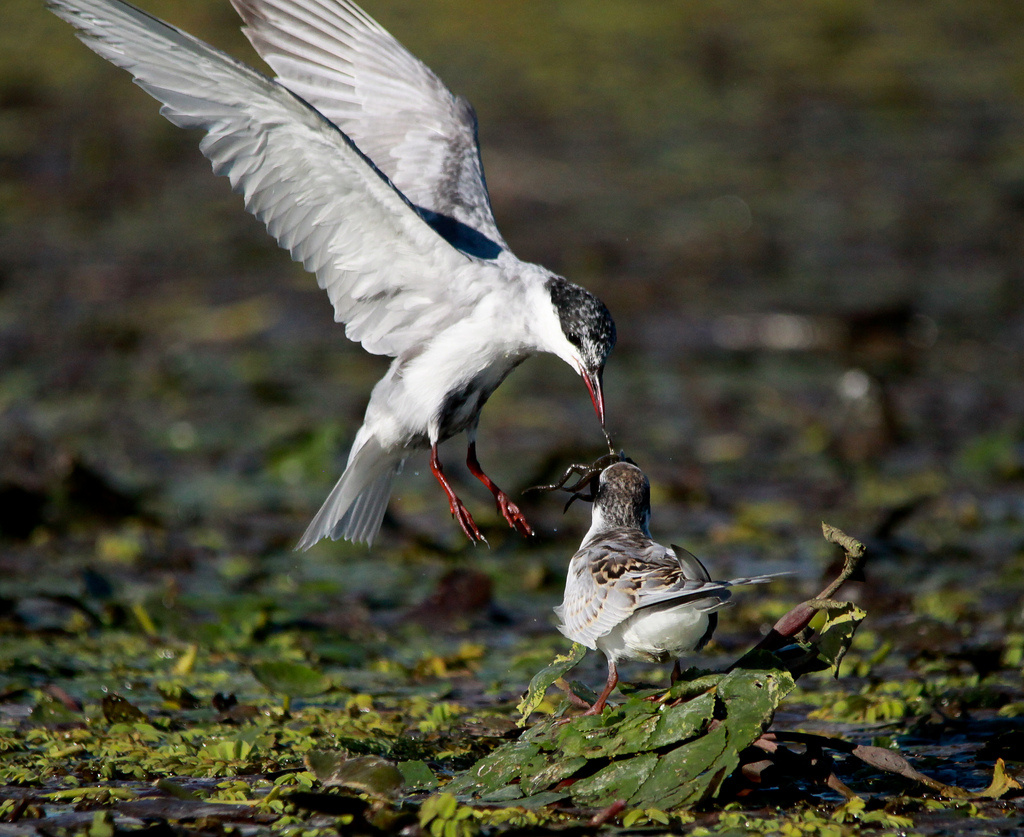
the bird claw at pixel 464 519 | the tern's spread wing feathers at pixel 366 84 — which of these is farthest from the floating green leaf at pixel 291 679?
the tern's spread wing feathers at pixel 366 84

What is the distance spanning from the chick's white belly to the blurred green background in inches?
101

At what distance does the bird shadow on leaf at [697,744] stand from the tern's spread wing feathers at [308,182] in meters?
1.65

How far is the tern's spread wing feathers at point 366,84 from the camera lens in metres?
6.05

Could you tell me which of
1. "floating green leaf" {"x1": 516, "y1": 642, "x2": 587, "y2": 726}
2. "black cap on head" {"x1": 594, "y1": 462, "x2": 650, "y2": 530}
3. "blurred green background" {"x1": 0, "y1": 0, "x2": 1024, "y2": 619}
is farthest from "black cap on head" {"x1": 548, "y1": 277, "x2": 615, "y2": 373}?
"blurred green background" {"x1": 0, "y1": 0, "x2": 1024, "y2": 619}

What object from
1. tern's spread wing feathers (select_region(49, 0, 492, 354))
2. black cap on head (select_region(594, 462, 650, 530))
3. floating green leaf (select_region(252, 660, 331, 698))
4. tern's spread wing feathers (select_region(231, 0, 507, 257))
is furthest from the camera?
tern's spread wing feathers (select_region(231, 0, 507, 257))

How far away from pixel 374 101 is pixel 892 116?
10.2 m

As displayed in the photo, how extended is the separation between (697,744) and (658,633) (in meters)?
0.31

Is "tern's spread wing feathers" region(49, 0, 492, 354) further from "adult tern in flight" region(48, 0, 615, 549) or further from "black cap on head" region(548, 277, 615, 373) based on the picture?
"black cap on head" region(548, 277, 615, 373)

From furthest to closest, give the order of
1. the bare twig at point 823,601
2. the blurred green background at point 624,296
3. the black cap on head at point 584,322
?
the blurred green background at point 624,296, the black cap on head at point 584,322, the bare twig at point 823,601

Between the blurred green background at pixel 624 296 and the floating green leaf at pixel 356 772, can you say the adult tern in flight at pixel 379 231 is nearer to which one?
the floating green leaf at pixel 356 772

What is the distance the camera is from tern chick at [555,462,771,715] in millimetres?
3807

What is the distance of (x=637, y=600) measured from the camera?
384 cm

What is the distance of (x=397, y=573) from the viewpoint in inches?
271

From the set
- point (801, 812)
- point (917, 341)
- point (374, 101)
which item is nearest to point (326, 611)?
point (374, 101)
